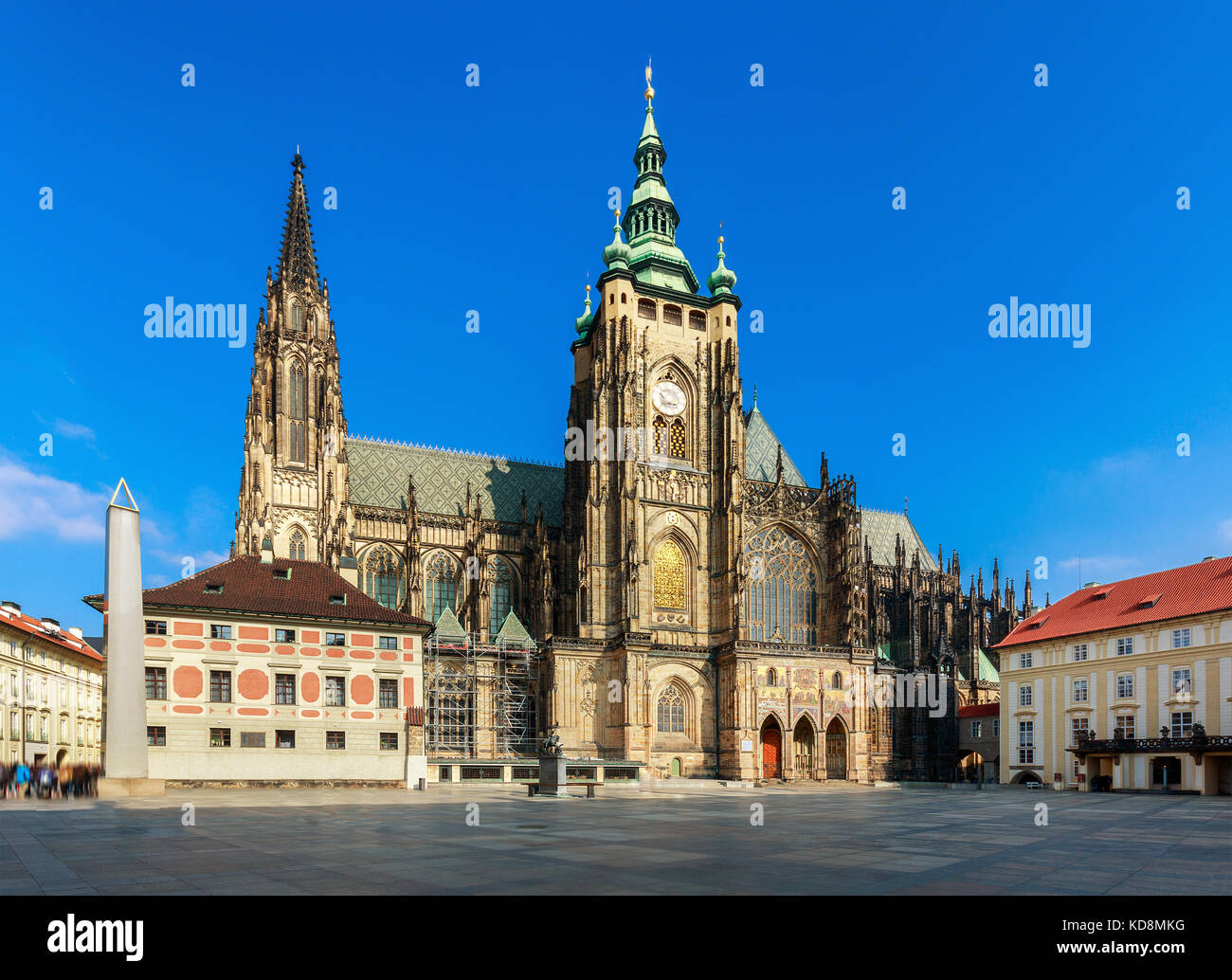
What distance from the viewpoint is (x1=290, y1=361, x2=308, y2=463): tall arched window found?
65.0 m

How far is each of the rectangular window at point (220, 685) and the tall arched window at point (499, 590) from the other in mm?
28798

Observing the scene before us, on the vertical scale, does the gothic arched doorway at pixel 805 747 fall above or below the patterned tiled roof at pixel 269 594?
below

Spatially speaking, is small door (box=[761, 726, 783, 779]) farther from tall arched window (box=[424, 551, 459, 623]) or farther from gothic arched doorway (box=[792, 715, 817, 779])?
tall arched window (box=[424, 551, 459, 623])

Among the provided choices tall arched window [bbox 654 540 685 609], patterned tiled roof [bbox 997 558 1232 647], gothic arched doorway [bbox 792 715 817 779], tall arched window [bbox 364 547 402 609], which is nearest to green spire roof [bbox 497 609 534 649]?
tall arched window [bbox 364 547 402 609]

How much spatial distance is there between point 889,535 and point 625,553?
135ft

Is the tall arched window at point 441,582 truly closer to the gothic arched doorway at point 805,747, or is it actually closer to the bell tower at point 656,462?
the bell tower at point 656,462

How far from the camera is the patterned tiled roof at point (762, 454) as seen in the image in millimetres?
79062

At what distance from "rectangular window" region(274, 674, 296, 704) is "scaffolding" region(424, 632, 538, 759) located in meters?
16.7

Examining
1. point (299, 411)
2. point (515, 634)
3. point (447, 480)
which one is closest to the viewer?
point (515, 634)

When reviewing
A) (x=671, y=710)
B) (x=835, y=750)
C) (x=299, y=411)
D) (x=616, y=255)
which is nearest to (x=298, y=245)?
(x=299, y=411)

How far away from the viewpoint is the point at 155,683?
1594 inches

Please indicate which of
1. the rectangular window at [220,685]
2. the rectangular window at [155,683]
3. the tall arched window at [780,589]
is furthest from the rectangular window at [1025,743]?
the rectangular window at [155,683]

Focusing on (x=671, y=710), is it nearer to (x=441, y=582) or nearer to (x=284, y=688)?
(x=441, y=582)
